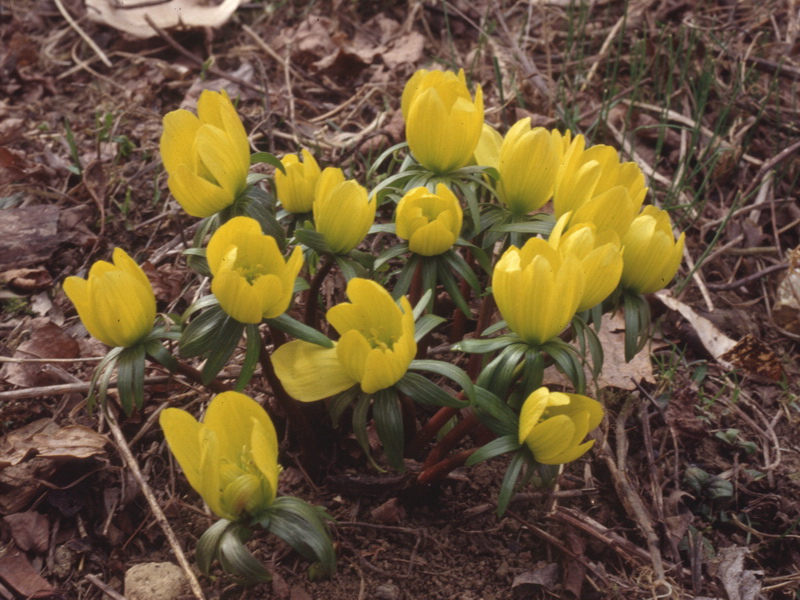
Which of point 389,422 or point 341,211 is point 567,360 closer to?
point 389,422

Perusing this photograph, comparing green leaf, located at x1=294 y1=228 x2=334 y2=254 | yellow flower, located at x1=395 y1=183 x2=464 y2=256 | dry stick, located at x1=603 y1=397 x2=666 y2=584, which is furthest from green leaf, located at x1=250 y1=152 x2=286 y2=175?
dry stick, located at x1=603 y1=397 x2=666 y2=584

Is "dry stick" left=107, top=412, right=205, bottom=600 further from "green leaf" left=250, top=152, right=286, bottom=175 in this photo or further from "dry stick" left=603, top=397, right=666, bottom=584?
"dry stick" left=603, top=397, right=666, bottom=584

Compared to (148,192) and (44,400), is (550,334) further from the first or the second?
(148,192)

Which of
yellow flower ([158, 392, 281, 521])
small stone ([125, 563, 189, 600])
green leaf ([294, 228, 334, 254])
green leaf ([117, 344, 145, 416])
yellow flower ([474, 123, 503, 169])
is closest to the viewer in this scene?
yellow flower ([158, 392, 281, 521])

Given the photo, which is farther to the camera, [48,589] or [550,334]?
[48,589]

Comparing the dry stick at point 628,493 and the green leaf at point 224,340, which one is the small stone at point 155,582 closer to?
the green leaf at point 224,340

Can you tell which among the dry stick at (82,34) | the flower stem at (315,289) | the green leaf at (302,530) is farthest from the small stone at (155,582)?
the dry stick at (82,34)

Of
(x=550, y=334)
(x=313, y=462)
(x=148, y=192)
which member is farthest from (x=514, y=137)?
(x=148, y=192)
